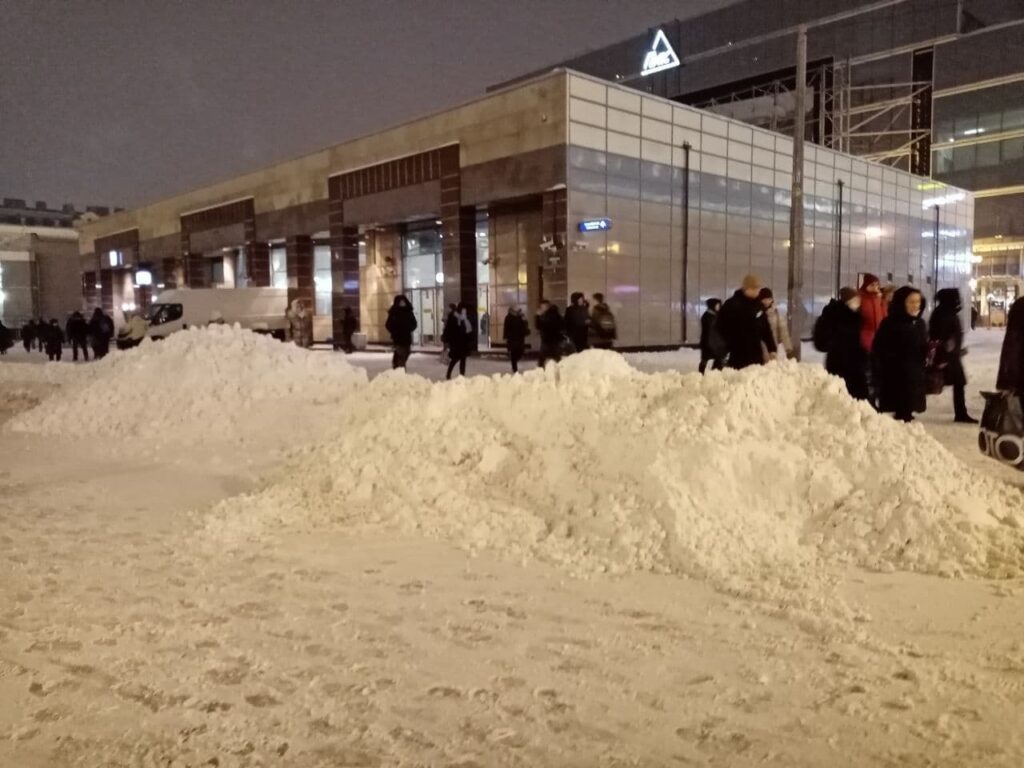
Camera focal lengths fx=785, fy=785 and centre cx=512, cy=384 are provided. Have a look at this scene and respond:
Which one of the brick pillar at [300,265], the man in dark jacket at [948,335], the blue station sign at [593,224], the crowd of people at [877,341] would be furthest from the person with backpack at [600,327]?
the brick pillar at [300,265]

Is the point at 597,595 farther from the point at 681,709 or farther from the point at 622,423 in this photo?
the point at 622,423

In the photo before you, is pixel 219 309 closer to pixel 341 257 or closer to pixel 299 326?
pixel 299 326

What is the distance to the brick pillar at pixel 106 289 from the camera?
52562mm

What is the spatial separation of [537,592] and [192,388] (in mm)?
8435

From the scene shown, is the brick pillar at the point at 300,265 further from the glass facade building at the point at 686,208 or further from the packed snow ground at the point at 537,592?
the packed snow ground at the point at 537,592

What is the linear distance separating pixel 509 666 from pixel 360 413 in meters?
5.11

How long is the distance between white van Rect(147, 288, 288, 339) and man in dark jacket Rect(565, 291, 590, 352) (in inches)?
708

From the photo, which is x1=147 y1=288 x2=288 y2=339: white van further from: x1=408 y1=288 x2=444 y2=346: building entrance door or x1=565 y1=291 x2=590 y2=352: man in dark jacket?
x1=565 y1=291 x2=590 y2=352: man in dark jacket

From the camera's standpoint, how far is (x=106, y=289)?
52938 mm

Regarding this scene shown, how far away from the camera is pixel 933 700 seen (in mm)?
3355

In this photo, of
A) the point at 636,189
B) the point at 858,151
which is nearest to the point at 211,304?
the point at 636,189

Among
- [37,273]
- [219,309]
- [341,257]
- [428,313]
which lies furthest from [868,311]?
[37,273]

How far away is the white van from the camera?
29359 mm

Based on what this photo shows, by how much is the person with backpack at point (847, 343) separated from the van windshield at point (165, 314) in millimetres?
25625
